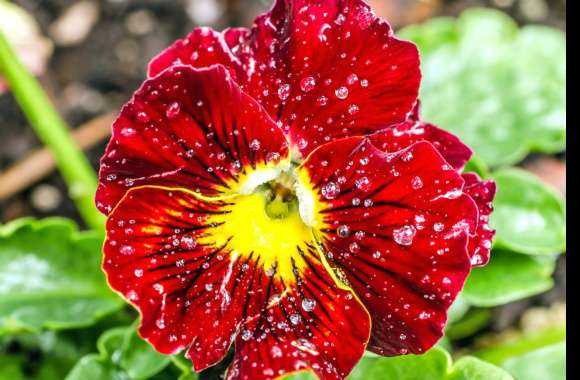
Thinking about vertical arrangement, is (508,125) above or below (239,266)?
below

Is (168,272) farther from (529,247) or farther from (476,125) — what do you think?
(476,125)

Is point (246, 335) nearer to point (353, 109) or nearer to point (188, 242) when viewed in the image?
point (188, 242)

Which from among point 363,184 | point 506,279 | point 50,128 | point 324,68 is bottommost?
point 506,279

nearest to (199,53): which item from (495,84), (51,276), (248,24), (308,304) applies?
(308,304)

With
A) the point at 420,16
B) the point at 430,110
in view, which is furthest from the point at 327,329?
the point at 420,16

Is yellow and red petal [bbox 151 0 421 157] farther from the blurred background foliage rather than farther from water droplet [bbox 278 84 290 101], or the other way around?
the blurred background foliage

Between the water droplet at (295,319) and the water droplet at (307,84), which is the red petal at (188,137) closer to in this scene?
the water droplet at (307,84)

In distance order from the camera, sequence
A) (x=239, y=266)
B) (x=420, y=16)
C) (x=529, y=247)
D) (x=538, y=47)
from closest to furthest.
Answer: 1. (x=239, y=266)
2. (x=529, y=247)
3. (x=538, y=47)
4. (x=420, y=16)

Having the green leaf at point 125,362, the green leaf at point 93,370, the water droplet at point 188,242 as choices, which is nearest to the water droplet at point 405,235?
the water droplet at point 188,242
